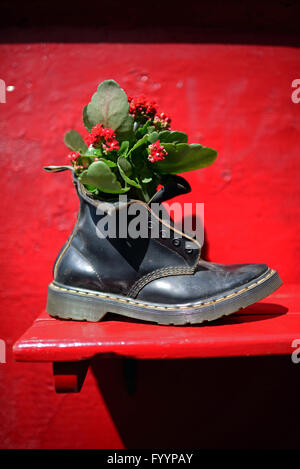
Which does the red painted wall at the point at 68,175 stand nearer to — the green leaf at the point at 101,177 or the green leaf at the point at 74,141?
the green leaf at the point at 74,141

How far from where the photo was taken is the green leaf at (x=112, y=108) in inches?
29.1

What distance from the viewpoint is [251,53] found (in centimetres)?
112

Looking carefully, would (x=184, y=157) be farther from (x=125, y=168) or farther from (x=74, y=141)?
(x=74, y=141)

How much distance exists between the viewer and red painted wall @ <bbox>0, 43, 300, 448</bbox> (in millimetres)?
1086

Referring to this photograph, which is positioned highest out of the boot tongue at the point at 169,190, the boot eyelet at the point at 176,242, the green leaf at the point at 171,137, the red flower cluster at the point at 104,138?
the green leaf at the point at 171,137

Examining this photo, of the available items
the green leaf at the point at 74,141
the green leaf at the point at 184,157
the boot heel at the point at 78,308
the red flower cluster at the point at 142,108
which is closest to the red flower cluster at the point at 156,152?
the green leaf at the point at 184,157

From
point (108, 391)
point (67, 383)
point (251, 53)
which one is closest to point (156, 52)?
point (251, 53)

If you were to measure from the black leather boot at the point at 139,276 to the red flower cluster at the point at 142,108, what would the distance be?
9.4 inches

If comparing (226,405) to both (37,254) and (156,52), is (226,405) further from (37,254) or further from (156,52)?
(156,52)

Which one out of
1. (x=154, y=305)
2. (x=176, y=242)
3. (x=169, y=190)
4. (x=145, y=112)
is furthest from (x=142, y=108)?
(x=154, y=305)

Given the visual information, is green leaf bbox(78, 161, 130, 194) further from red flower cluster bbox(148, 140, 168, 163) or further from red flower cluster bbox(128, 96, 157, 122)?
red flower cluster bbox(128, 96, 157, 122)

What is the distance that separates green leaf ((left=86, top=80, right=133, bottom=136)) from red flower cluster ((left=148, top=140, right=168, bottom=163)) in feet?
0.27

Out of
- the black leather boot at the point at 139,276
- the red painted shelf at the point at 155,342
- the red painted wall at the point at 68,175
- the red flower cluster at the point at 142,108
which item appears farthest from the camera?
the red painted wall at the point at 68,175

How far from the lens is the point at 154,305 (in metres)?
0.70
